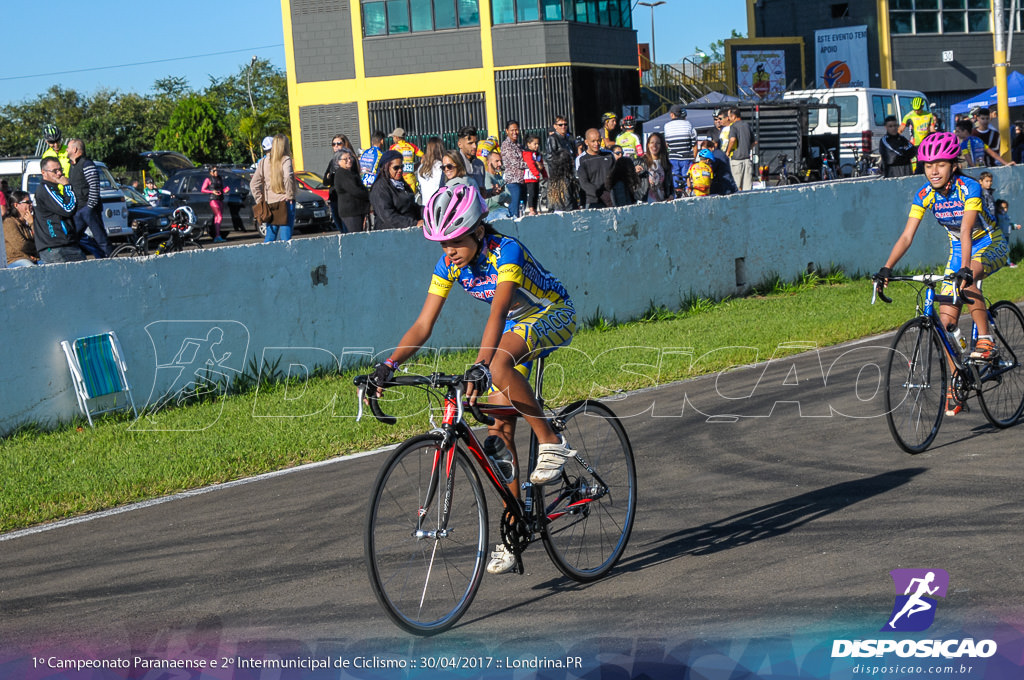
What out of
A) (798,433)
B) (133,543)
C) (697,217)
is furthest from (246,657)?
(697,217)

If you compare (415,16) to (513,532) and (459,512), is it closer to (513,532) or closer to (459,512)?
(513,532)

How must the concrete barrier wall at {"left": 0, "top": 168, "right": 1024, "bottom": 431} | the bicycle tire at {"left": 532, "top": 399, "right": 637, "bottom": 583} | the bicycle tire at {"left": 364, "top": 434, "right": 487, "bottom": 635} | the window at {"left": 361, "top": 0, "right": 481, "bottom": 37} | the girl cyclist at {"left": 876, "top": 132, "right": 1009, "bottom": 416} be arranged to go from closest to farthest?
the bicycle tire at {"left": 364, "top": 434, "right": 487, "bottom": 635}
the bicycle tire at {"left": 532, "top": 399, "right": 637, "bottom": 583}
the girl cyclist at {"left": 876, "top": 132, "right": 1009, "bottom": 416}
the concrete barrier wall at {"left": 0, "top": 168, "right": 1024, "bottom": 431}
the window at {"left": 361, "top": 0, "right": 481, "bottom": 37}

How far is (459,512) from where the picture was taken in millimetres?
5223

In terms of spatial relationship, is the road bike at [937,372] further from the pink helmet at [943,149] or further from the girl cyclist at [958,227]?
the pink helmet at [943,149]

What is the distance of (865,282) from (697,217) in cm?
349

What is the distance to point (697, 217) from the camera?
1546 centimetres

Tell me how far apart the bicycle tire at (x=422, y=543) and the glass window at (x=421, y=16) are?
3750 cm

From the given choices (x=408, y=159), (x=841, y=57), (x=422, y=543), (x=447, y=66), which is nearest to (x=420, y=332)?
(x=422, y=543)

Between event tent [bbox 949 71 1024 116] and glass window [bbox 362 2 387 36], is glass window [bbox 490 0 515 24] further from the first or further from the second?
event tent [bbox 949 71 1024 116]

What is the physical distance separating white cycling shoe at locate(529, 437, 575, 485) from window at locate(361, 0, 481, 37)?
36606 millimetres

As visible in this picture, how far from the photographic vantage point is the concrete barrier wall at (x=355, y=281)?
10078 mm

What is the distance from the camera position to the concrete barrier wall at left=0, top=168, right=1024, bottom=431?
10.1 m

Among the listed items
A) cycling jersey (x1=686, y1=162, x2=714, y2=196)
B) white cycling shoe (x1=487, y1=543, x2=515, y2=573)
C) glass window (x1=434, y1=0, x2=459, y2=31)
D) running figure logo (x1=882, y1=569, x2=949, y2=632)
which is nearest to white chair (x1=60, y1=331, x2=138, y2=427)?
white cycling shoe (x1=487, y1=543, x2=515, y2=573)

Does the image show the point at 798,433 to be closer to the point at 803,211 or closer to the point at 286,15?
the point at 803,211
